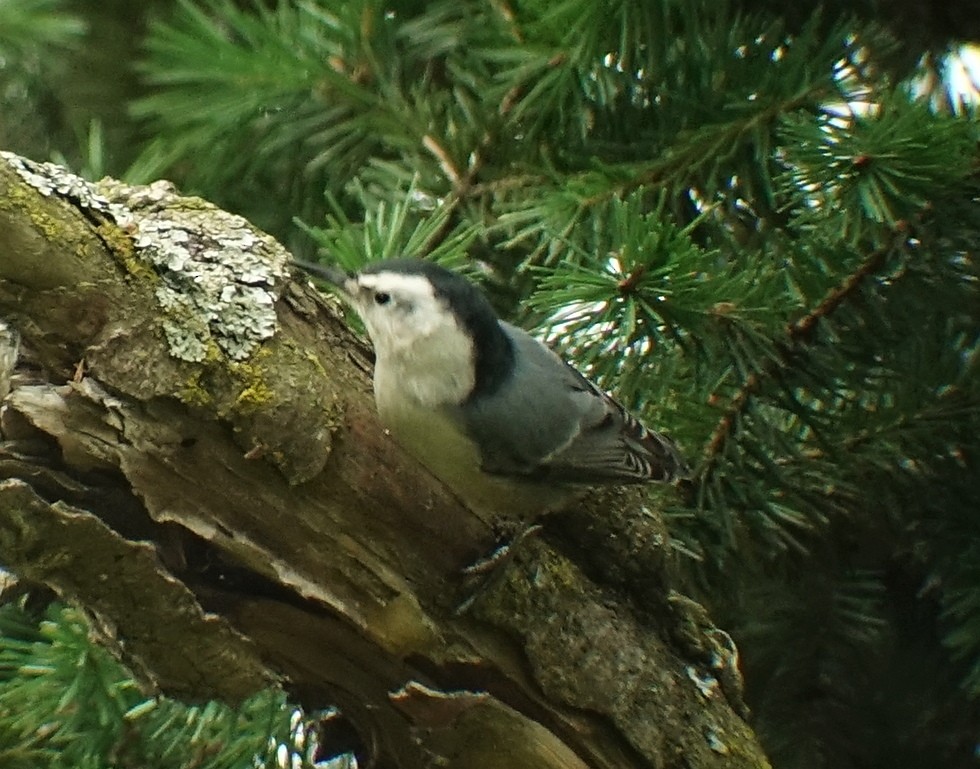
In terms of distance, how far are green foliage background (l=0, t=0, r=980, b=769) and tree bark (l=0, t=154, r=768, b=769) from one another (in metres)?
0.14

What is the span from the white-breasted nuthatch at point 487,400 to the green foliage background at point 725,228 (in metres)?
0.03

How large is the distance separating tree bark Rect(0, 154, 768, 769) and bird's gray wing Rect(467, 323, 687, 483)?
0.07 meters

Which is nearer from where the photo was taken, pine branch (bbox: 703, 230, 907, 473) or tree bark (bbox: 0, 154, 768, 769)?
tree bark (bbox: 0, 154, 768, 769)

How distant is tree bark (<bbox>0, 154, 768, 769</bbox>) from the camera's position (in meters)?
0.60

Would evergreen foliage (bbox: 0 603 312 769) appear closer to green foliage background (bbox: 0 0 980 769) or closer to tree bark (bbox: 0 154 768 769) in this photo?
green foliage background (bbox: 0 0 980 769)

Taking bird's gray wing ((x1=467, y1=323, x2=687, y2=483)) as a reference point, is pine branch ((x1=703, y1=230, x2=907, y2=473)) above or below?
above

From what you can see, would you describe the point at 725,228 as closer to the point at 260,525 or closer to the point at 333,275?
the point at 333,275

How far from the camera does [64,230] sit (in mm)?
597

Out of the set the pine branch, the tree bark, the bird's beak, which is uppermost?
the pine branch

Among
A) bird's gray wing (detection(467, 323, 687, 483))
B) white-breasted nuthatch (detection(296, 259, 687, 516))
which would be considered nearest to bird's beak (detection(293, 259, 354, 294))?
white-breasted nuthatch (detection(296, 259, 687, 516))

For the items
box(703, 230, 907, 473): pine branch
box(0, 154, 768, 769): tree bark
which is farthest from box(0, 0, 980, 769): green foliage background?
box(0, 154, 768, 769): tree bark

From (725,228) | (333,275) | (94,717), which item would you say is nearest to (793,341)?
(725,228)

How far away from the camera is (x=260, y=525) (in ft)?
2.08

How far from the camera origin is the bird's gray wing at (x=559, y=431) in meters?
0.80
